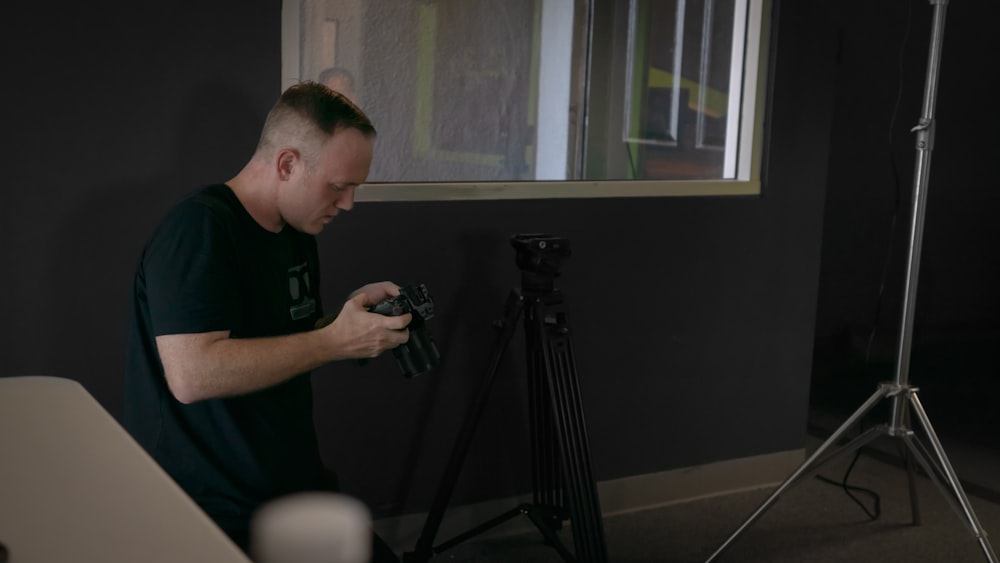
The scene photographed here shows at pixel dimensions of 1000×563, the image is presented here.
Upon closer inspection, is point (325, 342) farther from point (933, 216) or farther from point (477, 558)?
→ point (933, 216)

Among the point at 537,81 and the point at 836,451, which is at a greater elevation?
the point at 537,81

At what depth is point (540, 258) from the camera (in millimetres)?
2512

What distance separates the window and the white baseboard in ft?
2.91

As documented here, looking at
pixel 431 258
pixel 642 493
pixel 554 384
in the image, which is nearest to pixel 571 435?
pixel 554 384

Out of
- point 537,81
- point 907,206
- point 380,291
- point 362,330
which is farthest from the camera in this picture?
point 907,206

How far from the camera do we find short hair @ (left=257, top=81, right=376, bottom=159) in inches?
72.7

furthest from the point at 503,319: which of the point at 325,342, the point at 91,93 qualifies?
the point at 91,93

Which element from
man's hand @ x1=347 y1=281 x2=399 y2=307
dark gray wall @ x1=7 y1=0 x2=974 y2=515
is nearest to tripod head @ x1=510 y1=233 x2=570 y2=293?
dark gray wall @ x1=7 y1=0 x2=974 y2=515

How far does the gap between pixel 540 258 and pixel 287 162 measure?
825 millimetres

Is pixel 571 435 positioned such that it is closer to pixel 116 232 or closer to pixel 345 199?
pixel 345 199

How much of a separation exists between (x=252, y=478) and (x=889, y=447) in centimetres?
278

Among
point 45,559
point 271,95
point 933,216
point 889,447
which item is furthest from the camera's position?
point 933,216

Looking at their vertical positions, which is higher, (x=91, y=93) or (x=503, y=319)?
(x=91, y=93)

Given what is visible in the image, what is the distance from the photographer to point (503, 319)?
263 centimetres
